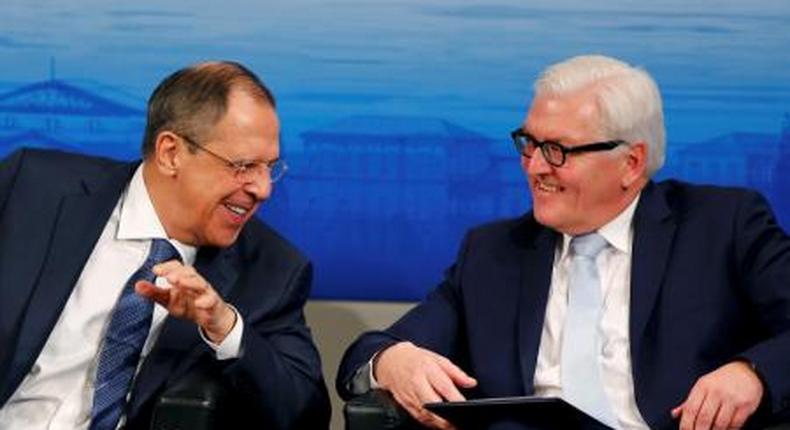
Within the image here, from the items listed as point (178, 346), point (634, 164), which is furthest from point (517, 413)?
point (178, 346)

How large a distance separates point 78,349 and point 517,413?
3.04 ft

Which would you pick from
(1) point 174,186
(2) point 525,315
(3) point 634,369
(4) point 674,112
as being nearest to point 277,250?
(1) point 174,186

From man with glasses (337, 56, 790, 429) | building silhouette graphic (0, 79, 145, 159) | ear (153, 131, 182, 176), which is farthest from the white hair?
building silhouette graphic (0, 79, 145, 159)

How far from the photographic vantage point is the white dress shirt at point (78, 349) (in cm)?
325

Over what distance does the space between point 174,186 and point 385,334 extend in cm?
54

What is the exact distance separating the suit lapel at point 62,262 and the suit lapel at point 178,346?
8.4 inches

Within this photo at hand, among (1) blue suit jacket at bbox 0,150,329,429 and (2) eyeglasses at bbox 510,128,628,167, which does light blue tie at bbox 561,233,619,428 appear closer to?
(2) eyeglasses at bbox 510,128,628,167

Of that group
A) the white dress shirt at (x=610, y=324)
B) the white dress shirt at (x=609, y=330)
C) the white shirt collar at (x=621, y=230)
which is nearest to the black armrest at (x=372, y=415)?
the white dress shirt at (x=609, y=330)

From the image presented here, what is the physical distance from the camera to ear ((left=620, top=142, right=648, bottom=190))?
130 inches

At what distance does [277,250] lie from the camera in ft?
11.1

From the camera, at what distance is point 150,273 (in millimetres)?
3250

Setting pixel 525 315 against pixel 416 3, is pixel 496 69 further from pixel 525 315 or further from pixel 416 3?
pixel 525 315

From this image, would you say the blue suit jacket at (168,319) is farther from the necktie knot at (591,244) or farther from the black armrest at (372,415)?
the necktie knot at (591,244)

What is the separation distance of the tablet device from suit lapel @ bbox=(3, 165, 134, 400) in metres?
0.82
